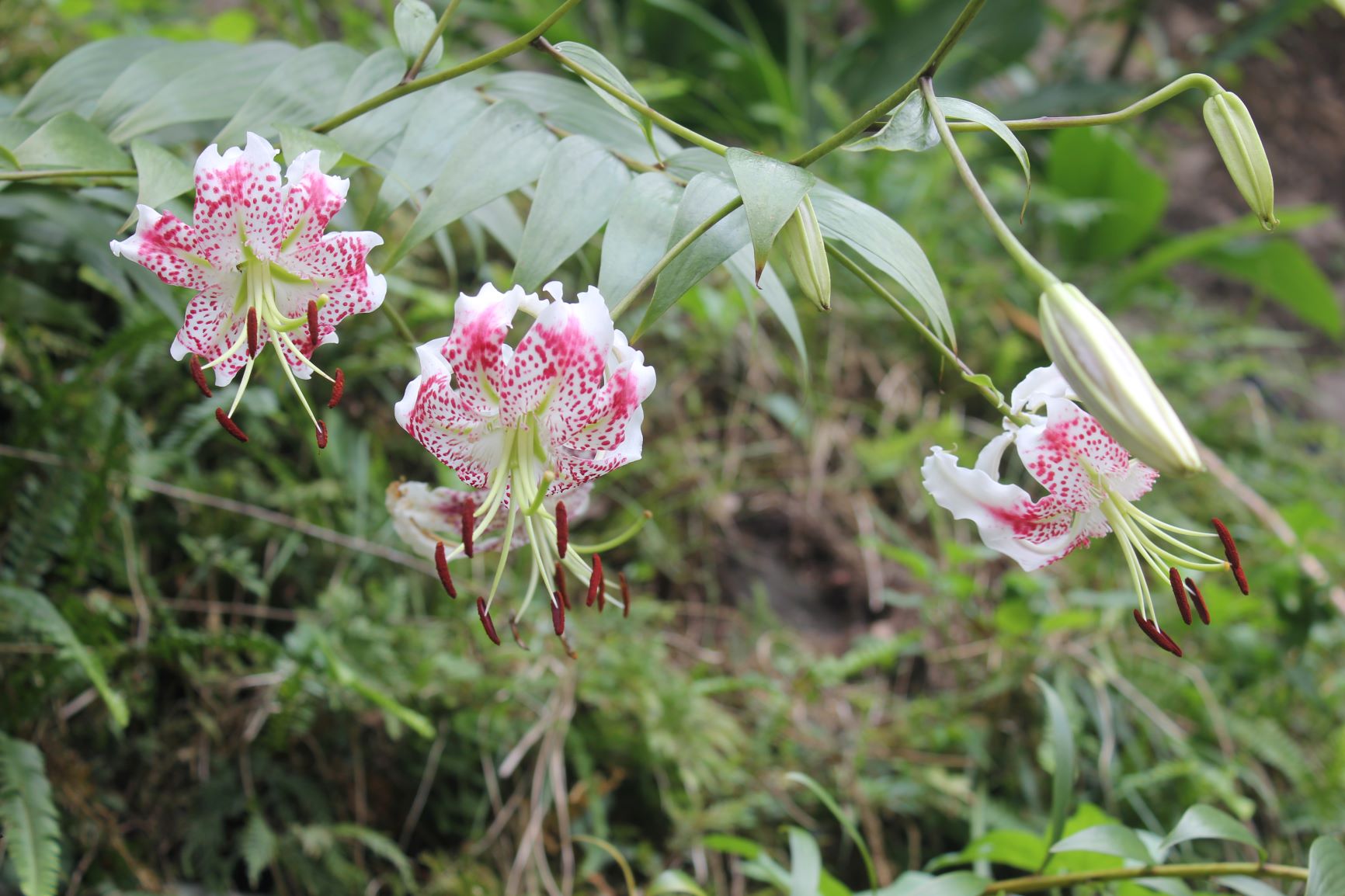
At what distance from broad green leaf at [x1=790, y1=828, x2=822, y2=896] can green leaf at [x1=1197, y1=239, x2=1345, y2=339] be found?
2.10 metres

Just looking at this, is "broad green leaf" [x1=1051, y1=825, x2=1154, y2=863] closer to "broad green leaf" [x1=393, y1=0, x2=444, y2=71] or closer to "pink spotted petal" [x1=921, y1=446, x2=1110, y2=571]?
"pink spotted petal" [x1=921, y1=446, x2=1110, y2=571]

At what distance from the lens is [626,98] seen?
627 millimetres

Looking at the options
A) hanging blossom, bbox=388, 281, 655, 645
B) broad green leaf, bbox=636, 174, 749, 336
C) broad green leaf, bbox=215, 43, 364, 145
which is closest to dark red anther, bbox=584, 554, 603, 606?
hanging blossom, bbox=388, 281, 655, 645

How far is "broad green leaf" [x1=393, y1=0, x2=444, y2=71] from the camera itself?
709mm

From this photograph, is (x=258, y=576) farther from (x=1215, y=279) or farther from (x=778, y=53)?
(x=1215, y=279)

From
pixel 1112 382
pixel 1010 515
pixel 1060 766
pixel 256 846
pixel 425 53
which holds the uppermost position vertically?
pixel 425 53

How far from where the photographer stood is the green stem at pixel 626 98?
62cm

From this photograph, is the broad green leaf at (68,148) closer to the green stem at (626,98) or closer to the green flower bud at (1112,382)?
the green stem at (626,98)

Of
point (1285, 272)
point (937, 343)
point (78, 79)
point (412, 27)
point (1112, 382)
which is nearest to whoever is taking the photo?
point (1112, 382)

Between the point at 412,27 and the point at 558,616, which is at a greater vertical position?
the point at 412,27

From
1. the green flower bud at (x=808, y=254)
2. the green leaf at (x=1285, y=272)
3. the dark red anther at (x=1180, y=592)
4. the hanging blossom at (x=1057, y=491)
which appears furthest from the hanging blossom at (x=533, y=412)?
the green leaf at (x=1285, y=272)

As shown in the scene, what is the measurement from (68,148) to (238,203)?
0.48 feet

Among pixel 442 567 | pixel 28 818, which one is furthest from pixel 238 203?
pixel 28 818

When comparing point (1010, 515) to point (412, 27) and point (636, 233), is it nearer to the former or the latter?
point (636, 233)
